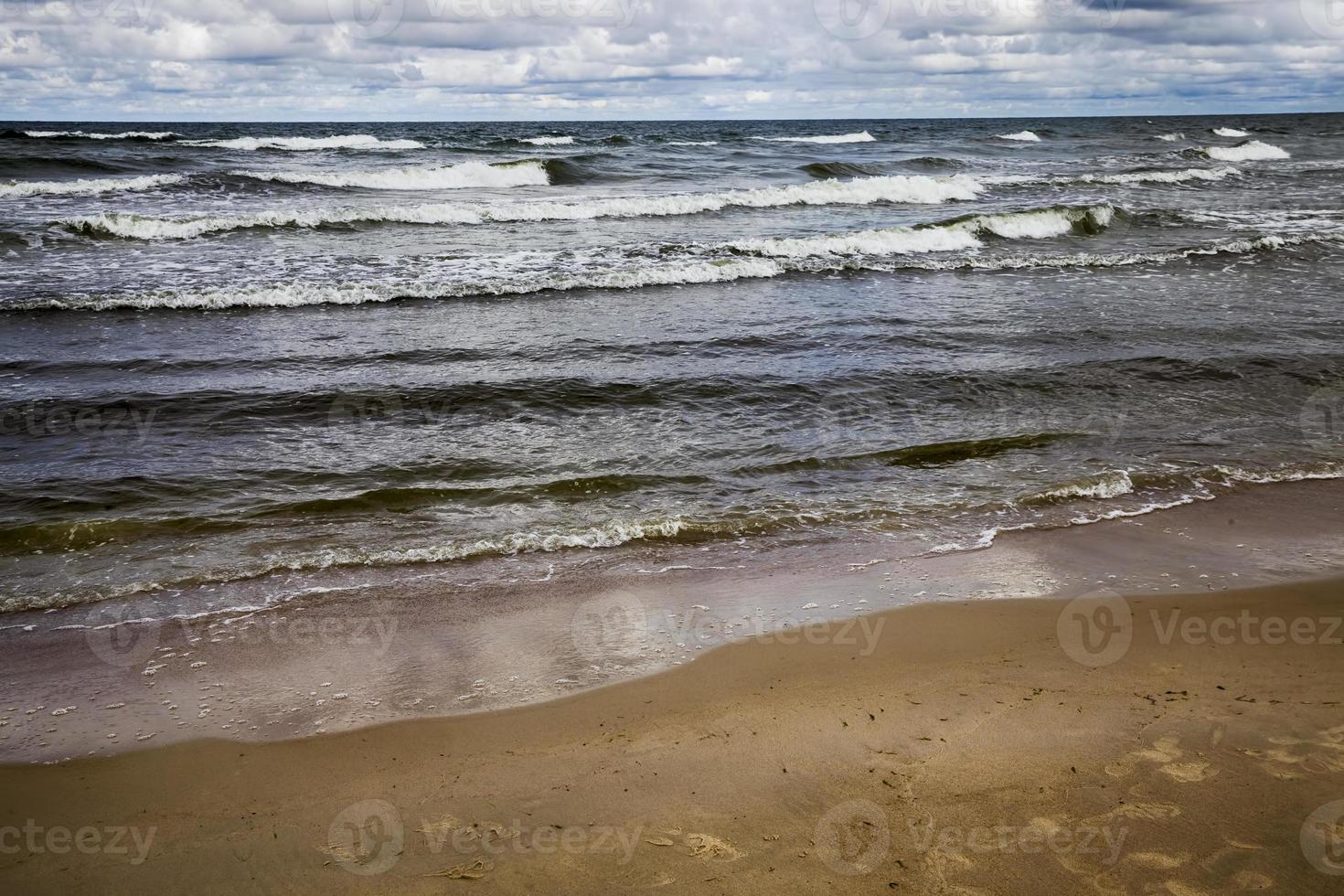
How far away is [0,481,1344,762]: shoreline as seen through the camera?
451cm

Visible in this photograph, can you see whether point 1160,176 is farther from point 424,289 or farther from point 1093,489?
point 1093,489

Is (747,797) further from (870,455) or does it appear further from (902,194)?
(902,194)

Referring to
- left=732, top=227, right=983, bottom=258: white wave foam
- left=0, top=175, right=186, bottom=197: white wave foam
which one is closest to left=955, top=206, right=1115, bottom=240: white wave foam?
left=732, top=227, right=983, bottom=258: white wave foam

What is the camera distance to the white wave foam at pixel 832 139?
5566cm

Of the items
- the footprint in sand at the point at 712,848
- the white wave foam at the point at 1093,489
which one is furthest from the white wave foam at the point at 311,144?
the footprint in sand at the point at 712,848

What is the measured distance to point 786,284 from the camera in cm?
1603

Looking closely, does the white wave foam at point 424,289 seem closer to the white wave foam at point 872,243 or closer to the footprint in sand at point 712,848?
the white wave foam at point 872,243

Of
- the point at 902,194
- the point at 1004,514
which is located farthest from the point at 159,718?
the point at 902,194

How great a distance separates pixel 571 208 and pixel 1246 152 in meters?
43.6

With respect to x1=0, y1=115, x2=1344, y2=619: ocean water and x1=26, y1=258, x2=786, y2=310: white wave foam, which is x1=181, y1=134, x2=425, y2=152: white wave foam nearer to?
x1=0, y1=115, x2=1344, y2=619: ocean water

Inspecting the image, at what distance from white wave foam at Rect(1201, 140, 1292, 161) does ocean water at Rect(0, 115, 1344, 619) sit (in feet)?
89.4

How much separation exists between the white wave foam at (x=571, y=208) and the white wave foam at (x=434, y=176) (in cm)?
755

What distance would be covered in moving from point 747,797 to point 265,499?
16.3ft

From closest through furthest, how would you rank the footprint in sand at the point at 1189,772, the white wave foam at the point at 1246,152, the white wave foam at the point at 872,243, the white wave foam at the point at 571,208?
the footprint in sand at the point at 1189,772, the white wave foam at the point at 872,243, the white wave foam at the point at 571,208, the white wave foam at the point at 1246,152
